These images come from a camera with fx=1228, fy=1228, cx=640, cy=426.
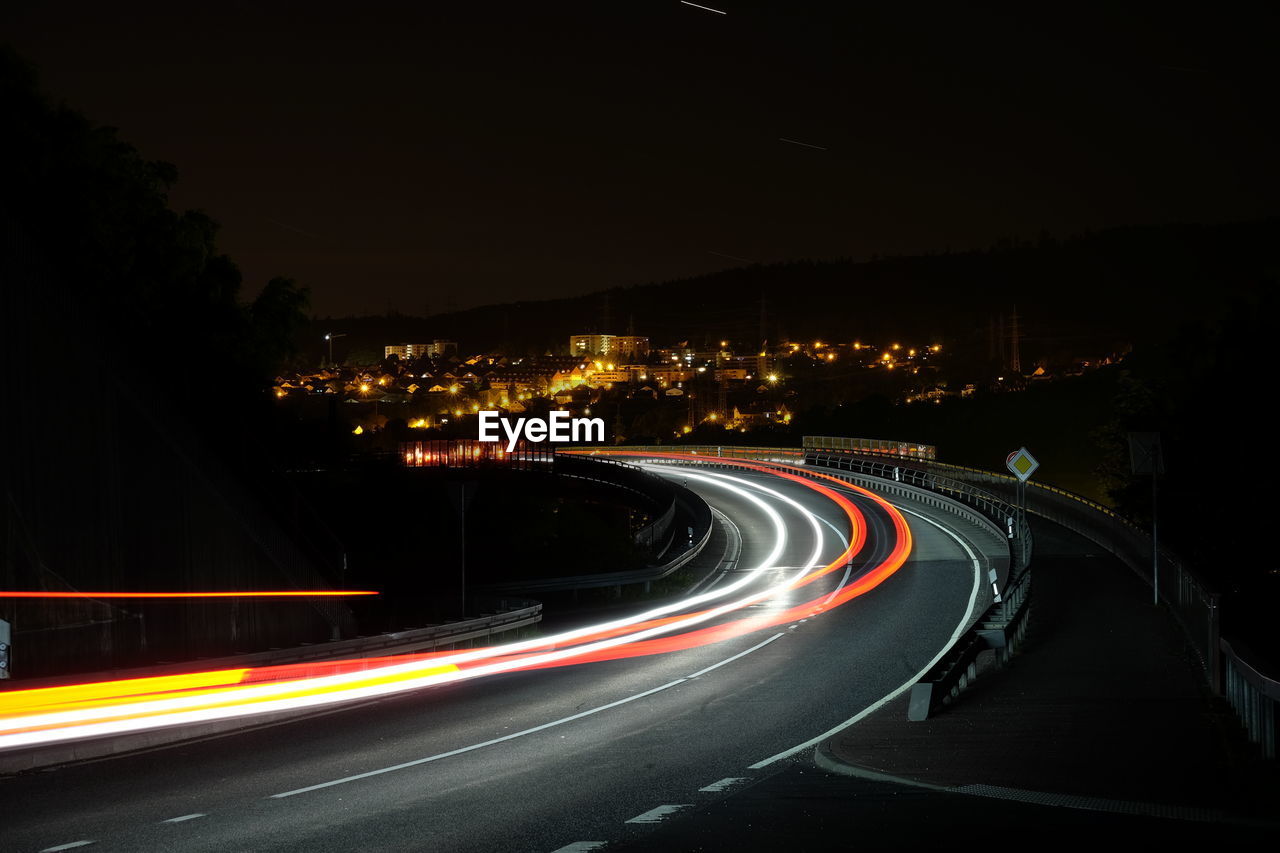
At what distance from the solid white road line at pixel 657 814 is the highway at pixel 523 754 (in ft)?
0.06

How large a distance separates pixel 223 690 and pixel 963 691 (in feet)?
31.6

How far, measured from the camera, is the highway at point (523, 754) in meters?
10.1

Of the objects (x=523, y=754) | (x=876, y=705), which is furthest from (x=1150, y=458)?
(x=523, y=754)

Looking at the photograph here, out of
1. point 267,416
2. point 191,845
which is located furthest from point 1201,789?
point 267,416

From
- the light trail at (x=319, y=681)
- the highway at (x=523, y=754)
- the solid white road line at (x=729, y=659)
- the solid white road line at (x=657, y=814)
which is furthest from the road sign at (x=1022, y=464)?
the solid white road line at (x=657, y=814)

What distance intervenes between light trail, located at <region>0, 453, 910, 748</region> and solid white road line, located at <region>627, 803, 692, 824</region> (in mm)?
6492

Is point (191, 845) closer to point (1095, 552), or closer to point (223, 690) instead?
point (223, 690)

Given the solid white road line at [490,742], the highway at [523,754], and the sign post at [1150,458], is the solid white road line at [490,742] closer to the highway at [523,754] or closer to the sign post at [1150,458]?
the highway at [523,754]

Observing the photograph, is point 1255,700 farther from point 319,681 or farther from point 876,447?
point 876,447

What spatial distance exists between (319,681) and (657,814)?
7851mm

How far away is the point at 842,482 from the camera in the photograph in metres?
65.6

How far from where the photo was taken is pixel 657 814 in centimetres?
1045

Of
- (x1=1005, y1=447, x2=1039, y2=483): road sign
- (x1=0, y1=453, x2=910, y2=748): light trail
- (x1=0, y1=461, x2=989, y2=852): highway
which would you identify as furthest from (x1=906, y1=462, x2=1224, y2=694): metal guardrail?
(x1=0, y1=453, x2=910, y2=748): light trail

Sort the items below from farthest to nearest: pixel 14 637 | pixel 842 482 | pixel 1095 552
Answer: pixel 842 482 < pixel 1095 552 < pixel 14 637
